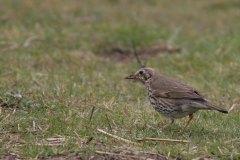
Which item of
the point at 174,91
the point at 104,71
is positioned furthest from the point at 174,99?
the point at 104,71

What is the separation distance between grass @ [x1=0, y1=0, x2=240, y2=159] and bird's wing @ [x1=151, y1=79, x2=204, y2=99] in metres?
0.45

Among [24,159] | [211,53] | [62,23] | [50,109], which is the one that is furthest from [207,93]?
[62,23]

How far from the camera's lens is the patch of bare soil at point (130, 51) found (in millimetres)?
10048

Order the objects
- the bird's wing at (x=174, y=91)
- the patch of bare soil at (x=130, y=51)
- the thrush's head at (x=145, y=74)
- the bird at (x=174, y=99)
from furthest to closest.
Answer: the patch of bare soil at (x=130, y=51) → the thrush's head at (x=145, y=74) → the bird's wing at (x=174, y=91) → the bird at (x=174, y=99)

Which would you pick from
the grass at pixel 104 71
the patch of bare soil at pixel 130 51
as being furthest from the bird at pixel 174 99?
the patch of bare soil at pixel 130 51

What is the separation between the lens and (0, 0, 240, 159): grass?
4.71 m

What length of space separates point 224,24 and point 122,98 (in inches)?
348

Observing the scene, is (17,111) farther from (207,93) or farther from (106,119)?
(207,93)

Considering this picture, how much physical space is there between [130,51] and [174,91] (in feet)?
16.2

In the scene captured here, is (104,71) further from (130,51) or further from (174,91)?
(174,91)

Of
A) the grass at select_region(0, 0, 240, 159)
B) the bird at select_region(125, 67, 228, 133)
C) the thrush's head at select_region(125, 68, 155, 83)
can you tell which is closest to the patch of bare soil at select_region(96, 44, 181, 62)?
the grass at select_region(0, 0, 240, 159)

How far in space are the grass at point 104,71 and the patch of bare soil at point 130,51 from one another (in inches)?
7.1

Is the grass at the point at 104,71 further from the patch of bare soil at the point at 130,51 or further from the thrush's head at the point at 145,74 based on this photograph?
the thrush's head at the point at 145,74

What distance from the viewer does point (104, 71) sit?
8.64 meters
